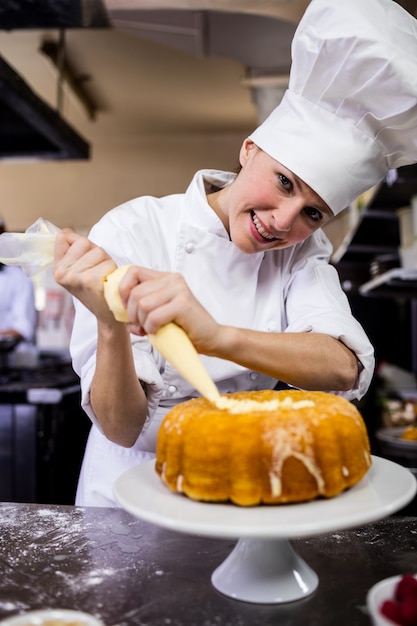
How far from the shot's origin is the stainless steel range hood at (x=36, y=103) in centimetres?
278

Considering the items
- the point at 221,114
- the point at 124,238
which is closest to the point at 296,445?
the point at 124,238

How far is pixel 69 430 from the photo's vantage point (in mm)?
3375

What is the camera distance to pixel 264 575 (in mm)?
881

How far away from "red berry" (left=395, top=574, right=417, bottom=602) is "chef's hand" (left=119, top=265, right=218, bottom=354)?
402mm

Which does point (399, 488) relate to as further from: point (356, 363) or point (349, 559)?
point (356, 363)

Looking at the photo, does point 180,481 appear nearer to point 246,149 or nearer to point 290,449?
point 290,449

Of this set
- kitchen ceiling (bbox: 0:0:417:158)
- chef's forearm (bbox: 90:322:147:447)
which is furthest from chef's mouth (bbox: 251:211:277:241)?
kitchen ceiling (bbox: 0:0:417:158)

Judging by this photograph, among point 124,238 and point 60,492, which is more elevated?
point 124,238

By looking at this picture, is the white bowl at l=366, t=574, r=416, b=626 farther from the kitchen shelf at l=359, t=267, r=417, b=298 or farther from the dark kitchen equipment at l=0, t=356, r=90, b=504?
the dark kitchen equipment at l=0, t=356, r=90, b=504

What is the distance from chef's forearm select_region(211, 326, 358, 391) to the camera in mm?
1025

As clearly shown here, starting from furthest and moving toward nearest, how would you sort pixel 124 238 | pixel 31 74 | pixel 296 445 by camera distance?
pixel 31 74, pixel 124 238, pixel 296 445

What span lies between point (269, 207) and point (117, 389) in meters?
0.42

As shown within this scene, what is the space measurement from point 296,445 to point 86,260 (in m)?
0.42

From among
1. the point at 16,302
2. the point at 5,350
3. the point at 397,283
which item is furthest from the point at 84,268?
the point at 16,302
